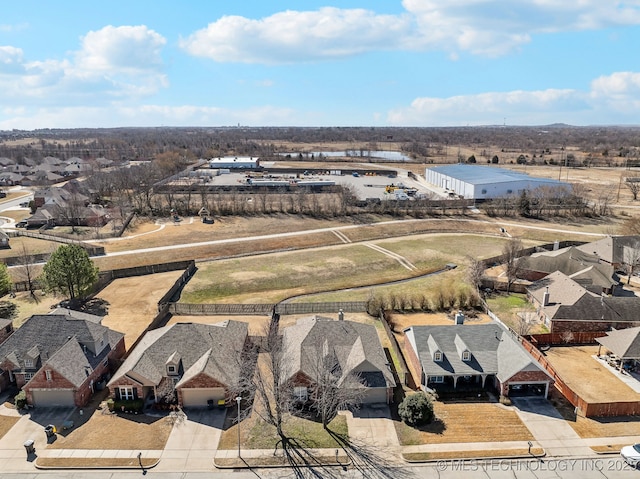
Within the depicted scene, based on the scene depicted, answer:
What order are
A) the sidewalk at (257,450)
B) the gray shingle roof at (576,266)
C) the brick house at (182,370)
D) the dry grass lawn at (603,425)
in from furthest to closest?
1. the gray shingle roof at (576,266)
2. the brick house at (182,370)
3. the dry grass lawn at (603,425)
4. the sidewalk at (257,450)

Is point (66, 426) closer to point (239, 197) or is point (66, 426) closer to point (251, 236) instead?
point (251, 236)

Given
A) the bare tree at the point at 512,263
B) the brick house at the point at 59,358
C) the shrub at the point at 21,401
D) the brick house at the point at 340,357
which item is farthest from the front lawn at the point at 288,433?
the bare tree at the point at 512,263

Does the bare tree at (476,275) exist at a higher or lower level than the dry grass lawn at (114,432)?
higher

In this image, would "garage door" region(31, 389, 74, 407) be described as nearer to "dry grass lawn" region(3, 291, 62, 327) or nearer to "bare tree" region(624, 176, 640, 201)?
"dry grass lawn" region(3, 291, 62, 327)

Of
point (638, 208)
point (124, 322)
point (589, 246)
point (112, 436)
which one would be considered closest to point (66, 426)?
point (112, 436)

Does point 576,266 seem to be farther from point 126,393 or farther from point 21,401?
point 21,401

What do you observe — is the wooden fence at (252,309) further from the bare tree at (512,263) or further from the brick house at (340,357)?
the bare tree at (512,263)

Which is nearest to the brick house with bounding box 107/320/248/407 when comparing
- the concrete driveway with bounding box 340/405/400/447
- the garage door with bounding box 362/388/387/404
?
the concrete driveway with bounding box 340/405/400/447

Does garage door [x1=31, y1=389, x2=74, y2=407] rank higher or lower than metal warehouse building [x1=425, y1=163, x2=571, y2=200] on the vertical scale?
lower
